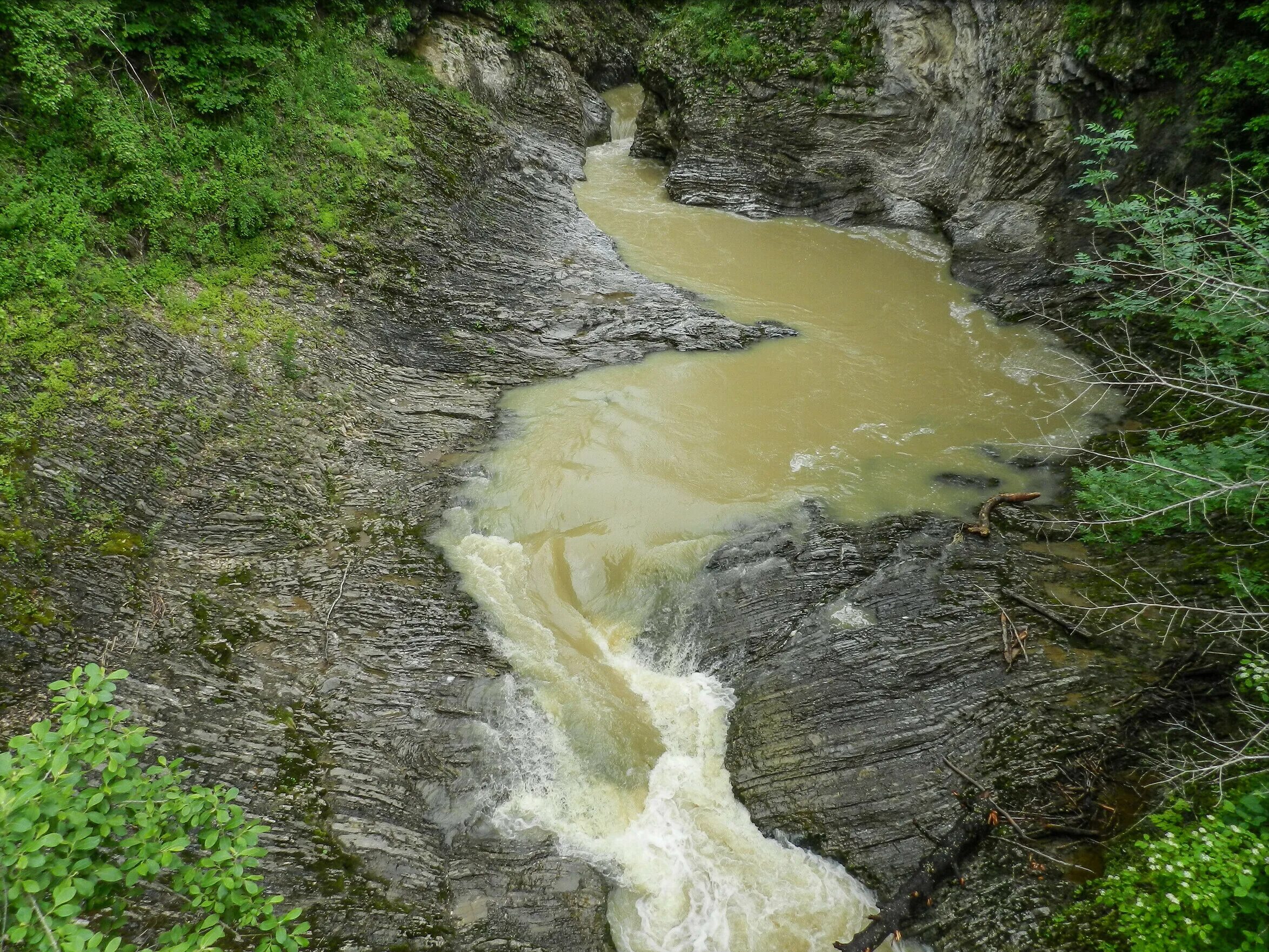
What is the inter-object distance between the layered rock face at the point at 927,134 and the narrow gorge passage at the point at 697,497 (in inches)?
51.1

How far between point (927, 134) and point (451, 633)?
609 inches

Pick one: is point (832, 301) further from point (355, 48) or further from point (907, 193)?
point (355, 48)

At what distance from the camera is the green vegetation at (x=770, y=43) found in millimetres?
16234

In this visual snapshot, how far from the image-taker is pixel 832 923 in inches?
217

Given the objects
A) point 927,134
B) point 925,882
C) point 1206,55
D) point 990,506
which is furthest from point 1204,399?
point 927,134

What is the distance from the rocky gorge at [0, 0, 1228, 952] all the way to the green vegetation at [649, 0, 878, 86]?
15.5 ft

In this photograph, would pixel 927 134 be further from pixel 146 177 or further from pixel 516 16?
pixel 146 177

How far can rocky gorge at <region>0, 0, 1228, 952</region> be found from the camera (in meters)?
5.44

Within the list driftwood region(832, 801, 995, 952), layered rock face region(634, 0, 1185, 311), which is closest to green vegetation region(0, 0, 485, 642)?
driftwood region(832, 801, 995, 952)

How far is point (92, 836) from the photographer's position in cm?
261

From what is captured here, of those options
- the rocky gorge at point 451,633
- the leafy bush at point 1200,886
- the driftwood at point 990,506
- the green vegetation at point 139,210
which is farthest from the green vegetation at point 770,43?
the leafy bush at point 1200,886

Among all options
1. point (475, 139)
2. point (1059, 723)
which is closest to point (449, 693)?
point (1059, 723)

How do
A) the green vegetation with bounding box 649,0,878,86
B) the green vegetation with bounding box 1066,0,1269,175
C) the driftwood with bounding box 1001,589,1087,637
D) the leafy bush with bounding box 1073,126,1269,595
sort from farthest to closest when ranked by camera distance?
1. the green vegetation with bounding box 649,0,878,86
2. the green vegetation with bounding box 1066,0,1269,175
3. the driftwood with bounding box 1001,589,1087,637
4. the leafy bush with bounding box 1073,126,1269,595

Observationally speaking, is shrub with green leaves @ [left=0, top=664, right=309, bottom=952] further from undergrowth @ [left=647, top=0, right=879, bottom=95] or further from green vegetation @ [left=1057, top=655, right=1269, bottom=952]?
undergrowth @ [left=647, top=0, right=879, bottom=95]
